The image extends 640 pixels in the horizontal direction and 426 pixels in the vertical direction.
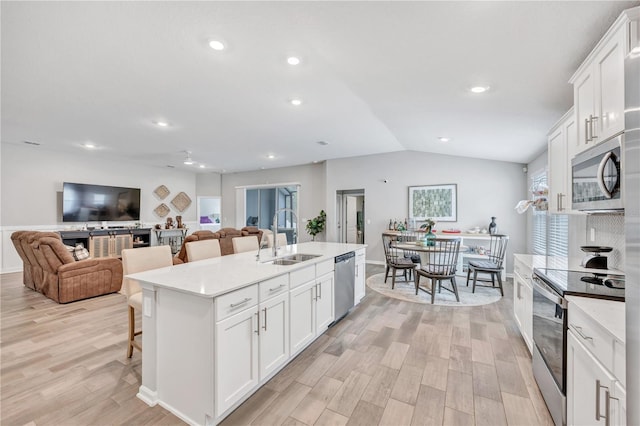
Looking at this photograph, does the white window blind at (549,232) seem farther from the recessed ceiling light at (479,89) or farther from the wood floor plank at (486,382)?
the wood floor plank at (486,382)

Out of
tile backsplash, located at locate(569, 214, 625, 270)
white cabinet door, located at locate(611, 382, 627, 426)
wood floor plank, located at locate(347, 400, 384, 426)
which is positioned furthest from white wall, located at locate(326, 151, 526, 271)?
white cabinet door, located at locate(611, 382, 627, 426)

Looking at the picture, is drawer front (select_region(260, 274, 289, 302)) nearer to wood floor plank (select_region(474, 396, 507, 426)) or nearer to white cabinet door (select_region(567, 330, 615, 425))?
wood floor plank (select_region(474, 396, 507, 426))

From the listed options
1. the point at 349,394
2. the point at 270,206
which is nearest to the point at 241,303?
the point at 349,394

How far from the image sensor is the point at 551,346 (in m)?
1.79

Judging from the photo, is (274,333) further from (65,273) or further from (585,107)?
(65,273)

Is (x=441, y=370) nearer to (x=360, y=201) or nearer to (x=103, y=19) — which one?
(x=103, y=19)

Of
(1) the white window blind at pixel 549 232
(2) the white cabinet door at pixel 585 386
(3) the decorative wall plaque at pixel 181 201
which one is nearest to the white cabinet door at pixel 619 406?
(2) the white cabinet door at pixel 585 386

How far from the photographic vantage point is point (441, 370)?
7.80 ft

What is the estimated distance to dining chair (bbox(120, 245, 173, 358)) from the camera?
2.43m

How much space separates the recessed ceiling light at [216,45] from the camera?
2293mm

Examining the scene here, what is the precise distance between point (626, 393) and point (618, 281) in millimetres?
1107

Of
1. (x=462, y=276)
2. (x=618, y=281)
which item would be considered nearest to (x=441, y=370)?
(x=618, y=281)

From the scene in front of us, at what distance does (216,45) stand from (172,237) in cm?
826

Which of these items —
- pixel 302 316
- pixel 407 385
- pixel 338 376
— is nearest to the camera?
pixel 407 385
